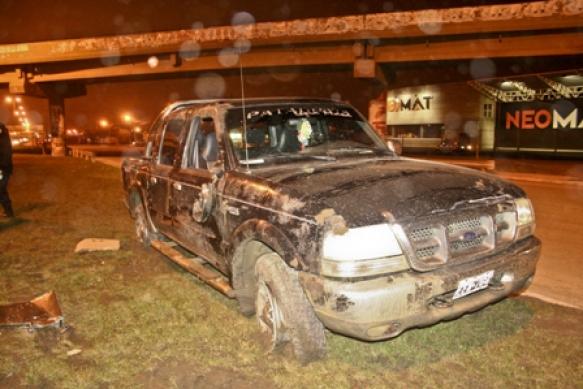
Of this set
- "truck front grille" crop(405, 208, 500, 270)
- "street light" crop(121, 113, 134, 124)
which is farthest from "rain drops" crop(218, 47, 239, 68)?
"street light" crop(121, 113, 134, 124)

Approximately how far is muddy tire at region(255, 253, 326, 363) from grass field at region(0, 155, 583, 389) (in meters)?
0.17

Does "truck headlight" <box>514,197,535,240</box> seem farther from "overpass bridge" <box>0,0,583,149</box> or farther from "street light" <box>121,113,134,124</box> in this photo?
"street light" <box>121,113,134,124</box>

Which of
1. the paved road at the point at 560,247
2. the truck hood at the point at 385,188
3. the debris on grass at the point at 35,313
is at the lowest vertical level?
the paved road at the point at 560,247

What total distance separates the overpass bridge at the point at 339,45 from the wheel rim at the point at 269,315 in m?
13.0

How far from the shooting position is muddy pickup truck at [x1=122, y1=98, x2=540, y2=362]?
3.10 m

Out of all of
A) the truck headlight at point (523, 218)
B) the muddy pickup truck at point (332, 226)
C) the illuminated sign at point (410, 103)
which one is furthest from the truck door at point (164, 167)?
the illuminated sign at point (410, 103)

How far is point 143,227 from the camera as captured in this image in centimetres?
693

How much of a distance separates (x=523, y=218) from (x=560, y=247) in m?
3.54

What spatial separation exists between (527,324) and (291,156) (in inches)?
100

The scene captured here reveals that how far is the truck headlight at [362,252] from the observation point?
3086 millimetres

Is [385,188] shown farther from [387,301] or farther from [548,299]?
[548,299]

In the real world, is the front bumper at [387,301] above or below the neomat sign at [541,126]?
below

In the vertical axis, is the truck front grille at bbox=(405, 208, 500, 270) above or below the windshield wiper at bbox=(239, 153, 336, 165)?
below

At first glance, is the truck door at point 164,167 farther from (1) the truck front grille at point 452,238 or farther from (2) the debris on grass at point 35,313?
(1) the truck front grille at point 452,238
